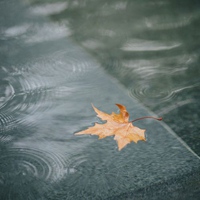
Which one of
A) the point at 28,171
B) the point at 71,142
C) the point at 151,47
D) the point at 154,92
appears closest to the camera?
the point at 28,171

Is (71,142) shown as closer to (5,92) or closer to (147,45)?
(5,92)

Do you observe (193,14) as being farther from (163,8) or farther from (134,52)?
(134,52)

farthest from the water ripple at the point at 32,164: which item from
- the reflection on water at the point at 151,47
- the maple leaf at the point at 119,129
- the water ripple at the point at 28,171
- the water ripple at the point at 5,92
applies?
the reflection on water at the point at 151,47

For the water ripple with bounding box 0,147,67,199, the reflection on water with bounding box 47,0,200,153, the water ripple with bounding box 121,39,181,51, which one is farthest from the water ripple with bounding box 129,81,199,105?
the water ripple with bounding box 0,147,67,199

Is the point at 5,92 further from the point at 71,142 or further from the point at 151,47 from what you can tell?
the point at 151,47

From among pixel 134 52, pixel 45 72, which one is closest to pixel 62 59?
pixel 45 72

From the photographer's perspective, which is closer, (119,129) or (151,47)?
(119,129)

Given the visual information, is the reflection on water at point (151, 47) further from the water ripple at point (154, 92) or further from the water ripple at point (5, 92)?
the water ripple at point (5, 92)

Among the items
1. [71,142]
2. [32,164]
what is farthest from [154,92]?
[32,164]

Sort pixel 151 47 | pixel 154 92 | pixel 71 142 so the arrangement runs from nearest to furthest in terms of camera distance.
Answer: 1. pixel 71 142
2. pixel 154 92
3. pixel 151 47
